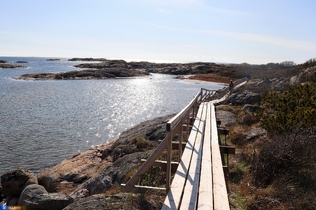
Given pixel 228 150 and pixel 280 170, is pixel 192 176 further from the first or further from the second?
pixel 228 150

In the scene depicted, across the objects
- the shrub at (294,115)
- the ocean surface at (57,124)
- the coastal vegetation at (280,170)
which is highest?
the shrub at (294,115)

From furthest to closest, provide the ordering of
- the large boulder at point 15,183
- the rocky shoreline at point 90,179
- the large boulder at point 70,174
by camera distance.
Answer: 1. the large boulder at point 70,174
2. the large boulder at point 15,183
3. the rocky shoreline at point 90,179

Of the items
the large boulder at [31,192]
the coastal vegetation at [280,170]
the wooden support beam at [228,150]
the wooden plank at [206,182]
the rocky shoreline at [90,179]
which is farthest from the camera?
the large boulder at [31,192]

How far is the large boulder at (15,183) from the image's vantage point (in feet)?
35.0

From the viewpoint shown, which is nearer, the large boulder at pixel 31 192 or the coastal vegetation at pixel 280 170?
the coastal vegetation at pixel 280 170

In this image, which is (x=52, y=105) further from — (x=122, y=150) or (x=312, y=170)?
(x=312, y=170)

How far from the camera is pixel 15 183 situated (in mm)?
10695

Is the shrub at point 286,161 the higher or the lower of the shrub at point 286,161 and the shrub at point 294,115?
the lower

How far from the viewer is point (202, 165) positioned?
549 centimetres

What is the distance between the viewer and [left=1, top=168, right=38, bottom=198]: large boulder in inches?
420

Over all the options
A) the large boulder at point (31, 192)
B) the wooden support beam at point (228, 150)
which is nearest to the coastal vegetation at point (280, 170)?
the wooden support beam at point (228, 150)

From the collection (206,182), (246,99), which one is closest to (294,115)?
(206,182)

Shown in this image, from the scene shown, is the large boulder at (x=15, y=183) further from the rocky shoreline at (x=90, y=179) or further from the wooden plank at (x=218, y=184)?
the wooden plank at (x=218, y=184)

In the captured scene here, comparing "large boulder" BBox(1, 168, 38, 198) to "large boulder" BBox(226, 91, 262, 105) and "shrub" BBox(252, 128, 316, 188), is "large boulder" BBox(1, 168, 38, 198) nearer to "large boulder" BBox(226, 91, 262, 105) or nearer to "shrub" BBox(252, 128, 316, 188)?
"shrub" BBox(252, 128, 316, 188)
